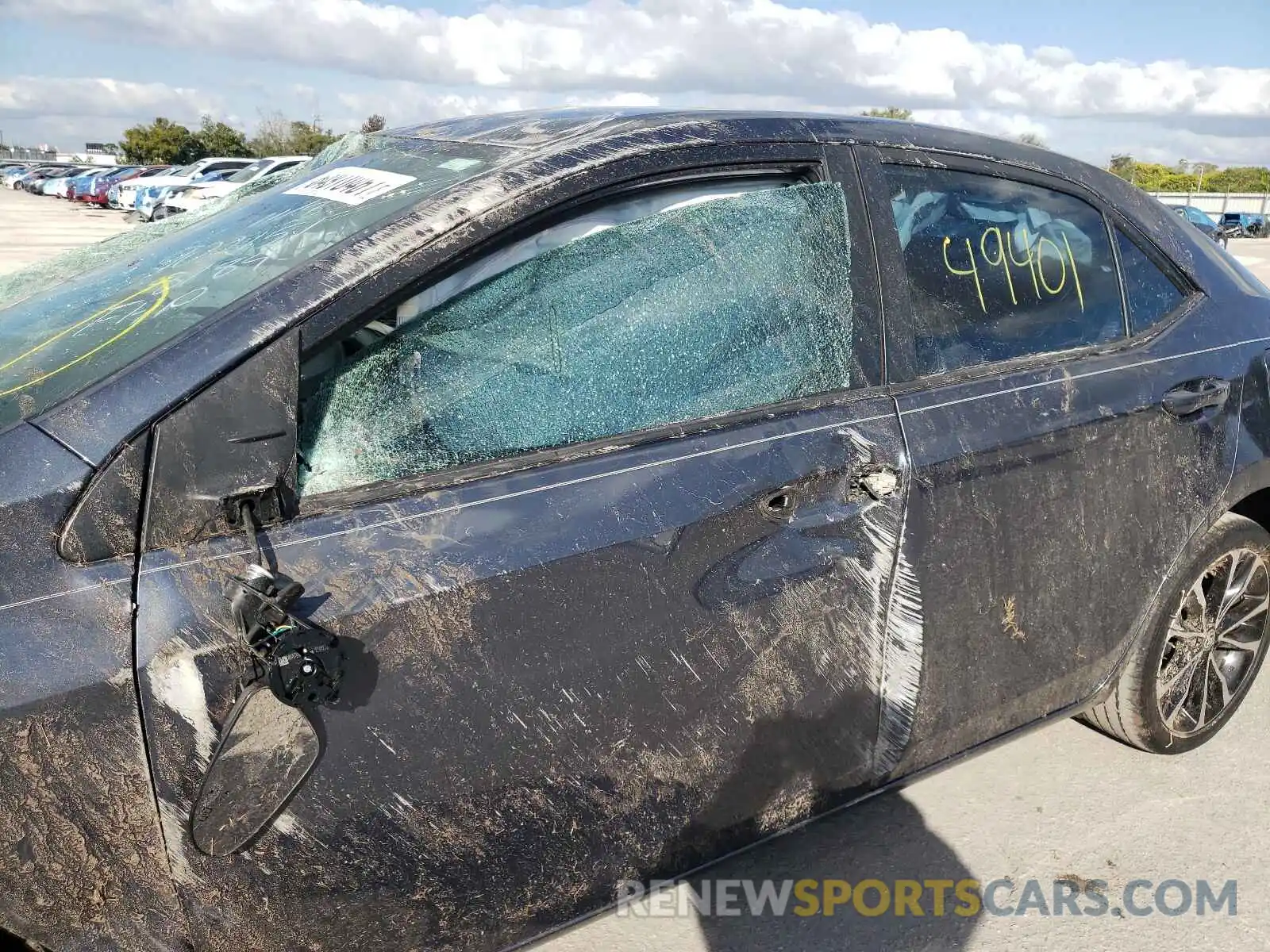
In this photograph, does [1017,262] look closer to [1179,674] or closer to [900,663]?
[900,663]

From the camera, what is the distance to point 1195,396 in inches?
105

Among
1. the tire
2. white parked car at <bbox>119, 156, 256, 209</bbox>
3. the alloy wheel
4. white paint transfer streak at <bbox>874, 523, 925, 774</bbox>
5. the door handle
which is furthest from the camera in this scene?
white parked car at <bbox>119, 156, 256, 209</bbox>

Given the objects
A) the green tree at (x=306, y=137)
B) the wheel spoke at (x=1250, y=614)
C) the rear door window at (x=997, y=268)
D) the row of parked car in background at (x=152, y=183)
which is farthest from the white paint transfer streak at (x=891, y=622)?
the green tree at (x=306, y=137)

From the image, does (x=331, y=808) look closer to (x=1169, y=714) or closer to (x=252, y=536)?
(x=252, y=536)

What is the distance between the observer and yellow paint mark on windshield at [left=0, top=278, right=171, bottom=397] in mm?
1662

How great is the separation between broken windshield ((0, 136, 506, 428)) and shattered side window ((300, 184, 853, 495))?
0.23 m

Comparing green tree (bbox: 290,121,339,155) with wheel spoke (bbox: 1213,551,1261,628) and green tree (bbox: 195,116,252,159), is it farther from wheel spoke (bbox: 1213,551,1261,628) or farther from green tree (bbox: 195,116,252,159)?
wheel spoke (bbox: 1213,551,1261,628)

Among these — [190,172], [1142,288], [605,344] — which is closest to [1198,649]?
[1142,288]

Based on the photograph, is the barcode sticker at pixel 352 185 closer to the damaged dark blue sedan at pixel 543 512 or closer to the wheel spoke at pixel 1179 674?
the damaged dark blue sedan at pixel 543 512

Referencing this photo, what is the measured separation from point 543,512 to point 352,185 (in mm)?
867

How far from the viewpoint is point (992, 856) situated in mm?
2674

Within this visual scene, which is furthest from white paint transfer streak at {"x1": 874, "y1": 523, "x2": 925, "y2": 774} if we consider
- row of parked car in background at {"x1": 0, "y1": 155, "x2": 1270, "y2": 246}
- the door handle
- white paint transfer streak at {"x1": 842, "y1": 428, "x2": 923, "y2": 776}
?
row of parked car in background at {"x1": 0, "y1": 155, "x2": 1270, "y2": 246}

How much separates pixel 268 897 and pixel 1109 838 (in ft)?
7.28

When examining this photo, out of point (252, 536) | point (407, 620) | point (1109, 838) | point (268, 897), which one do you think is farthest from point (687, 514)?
point (1109, 838)
